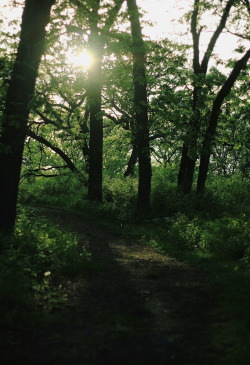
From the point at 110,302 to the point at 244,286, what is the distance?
2076mm

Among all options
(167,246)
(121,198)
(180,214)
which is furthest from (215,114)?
(167,246)

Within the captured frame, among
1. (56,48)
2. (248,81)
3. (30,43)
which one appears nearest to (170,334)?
(30,43)

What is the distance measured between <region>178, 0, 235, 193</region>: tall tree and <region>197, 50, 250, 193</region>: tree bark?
50cm

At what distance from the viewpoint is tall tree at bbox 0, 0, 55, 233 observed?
754cm

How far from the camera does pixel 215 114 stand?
14227mm

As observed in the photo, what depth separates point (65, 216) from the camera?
14148 millimetres

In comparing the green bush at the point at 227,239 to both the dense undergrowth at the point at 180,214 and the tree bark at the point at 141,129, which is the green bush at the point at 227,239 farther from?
the tree bark at the point at 141,129

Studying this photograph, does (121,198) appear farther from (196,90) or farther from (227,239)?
(227,239)

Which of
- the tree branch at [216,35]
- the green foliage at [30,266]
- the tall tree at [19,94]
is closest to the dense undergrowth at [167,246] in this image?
the green foliage at [30,266]

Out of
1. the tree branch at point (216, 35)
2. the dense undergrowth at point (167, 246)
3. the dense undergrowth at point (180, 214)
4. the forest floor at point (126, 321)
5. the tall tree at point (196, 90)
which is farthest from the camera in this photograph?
the tree branch at point (216, 35)

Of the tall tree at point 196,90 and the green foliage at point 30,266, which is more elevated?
the tall tree at point 196,90

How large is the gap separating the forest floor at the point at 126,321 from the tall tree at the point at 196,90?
7.89 m

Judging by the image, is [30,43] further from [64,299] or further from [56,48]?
[64,299]

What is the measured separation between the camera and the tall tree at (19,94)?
754 cm
